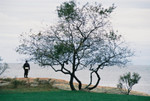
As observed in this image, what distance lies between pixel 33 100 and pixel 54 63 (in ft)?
29.0

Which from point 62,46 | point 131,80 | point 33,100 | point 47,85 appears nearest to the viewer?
point 33,100

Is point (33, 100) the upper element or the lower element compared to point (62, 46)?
lower

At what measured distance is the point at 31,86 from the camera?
99.7ft

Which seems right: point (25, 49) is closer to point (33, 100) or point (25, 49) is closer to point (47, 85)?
point (47, 85)

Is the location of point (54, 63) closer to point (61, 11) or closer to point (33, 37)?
point (33, 37)

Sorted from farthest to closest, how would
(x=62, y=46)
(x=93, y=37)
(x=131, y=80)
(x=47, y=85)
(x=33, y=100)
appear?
1. (x=131, y=80)
2. (x=47, y=85)
3. (x=93, y=37)
4. (x=62, y=46)
5. (x=33, y=100)

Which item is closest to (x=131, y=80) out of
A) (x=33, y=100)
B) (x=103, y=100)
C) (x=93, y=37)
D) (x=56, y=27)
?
(x=93, y=37)

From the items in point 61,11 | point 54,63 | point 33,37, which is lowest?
point 54,63

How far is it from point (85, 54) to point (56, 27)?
374cm

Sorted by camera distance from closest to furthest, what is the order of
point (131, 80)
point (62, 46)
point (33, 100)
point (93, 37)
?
point (33, 100)
point (62, 46)
point (93, 37)
point (131, 80)

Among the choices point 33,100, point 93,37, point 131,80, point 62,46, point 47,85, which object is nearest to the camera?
point 33,100

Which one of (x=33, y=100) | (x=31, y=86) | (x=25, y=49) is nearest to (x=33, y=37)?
(x=25, y=49)

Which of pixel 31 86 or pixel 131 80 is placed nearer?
pixel 31 86

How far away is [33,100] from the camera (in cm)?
2025
